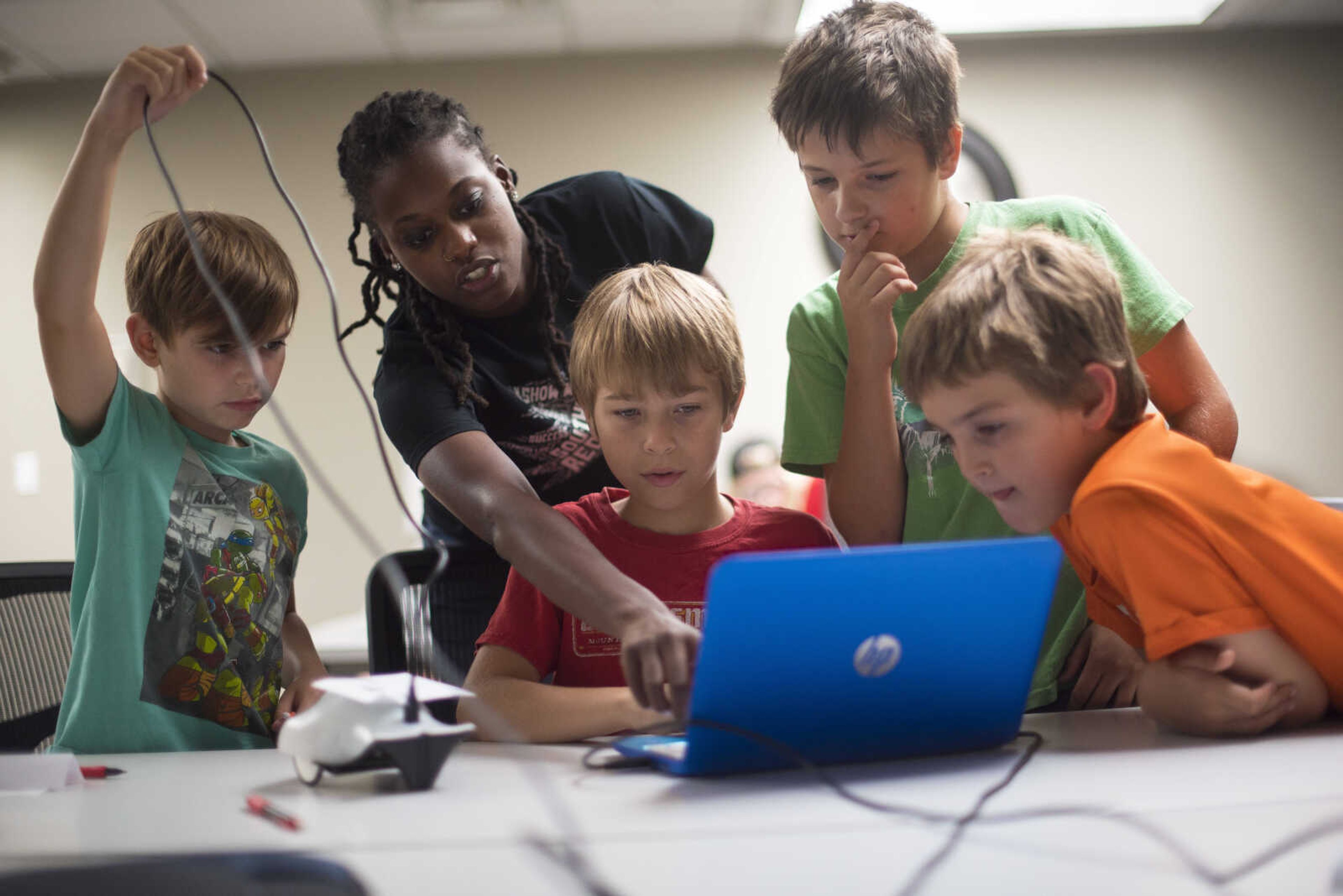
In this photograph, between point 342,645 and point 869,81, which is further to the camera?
point 342,645

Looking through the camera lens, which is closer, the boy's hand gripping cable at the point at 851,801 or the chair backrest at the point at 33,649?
the boy's hand gripping cable at the point at 851,801

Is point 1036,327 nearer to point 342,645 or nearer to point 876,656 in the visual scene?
point 876,656

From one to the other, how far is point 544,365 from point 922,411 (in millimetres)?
481

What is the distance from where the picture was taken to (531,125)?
3119 mm

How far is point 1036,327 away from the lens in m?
0.85

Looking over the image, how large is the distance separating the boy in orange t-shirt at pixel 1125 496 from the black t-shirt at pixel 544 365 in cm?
48

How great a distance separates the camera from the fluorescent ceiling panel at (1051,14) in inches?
113

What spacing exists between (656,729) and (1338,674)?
1.78 feet

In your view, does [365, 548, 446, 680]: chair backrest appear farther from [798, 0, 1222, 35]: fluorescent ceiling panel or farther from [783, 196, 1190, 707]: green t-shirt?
[798, 0, 1222, 35]: fluorescent ceiling panel

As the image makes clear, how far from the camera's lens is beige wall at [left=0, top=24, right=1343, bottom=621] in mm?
3098

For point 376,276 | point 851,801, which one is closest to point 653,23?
point 376,276

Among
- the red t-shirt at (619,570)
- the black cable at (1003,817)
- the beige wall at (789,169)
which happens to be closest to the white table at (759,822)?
the black cable at (1003,817)

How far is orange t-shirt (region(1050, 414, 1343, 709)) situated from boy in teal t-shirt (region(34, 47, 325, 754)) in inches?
32.0

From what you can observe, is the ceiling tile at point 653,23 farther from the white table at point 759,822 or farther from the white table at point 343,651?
the white table at point 759,822
